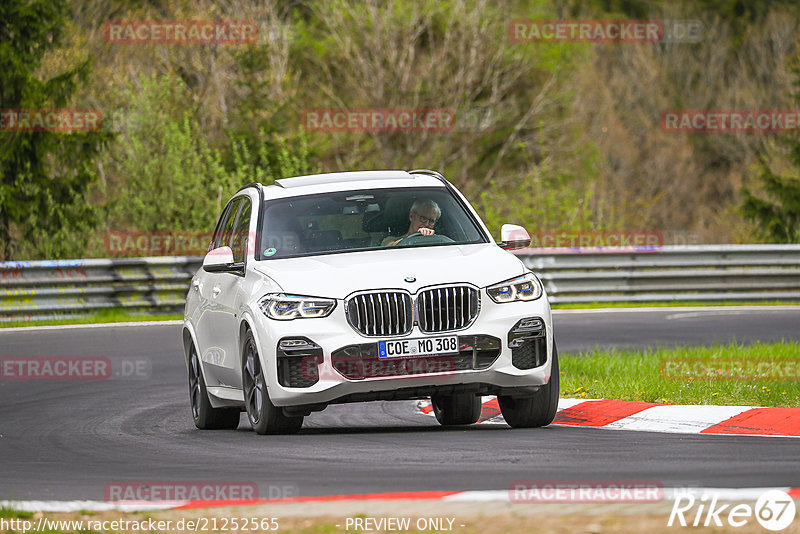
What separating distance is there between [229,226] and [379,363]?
123 inches

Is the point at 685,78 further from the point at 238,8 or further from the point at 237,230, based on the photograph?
the point at 237,230

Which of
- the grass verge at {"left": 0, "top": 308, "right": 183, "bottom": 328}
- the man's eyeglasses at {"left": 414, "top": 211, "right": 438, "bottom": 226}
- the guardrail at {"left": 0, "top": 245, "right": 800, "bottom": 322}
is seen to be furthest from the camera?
the guardrail at {"left": 0, "top": 245, "right": 800, "bottom": 322}

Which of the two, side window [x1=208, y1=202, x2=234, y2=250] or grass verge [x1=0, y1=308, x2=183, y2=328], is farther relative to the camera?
grass verge [x1=0, y1=308, x2=183, y2=328]

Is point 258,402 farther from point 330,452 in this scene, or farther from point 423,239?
point 423,239

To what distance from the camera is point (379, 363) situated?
916 centimetres

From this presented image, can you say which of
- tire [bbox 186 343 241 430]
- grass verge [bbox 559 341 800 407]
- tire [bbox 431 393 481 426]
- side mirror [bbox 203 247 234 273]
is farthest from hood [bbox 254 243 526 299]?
grass verge [bbox 559 341 800 407]

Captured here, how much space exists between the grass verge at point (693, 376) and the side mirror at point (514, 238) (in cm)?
182

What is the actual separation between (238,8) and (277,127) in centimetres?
1166

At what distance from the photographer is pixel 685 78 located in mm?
68125

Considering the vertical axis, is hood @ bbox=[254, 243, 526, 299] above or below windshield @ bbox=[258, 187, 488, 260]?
below

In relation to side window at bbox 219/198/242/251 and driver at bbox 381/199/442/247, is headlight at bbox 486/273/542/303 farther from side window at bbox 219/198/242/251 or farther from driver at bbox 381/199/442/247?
side window at bbox 219/198/242/251

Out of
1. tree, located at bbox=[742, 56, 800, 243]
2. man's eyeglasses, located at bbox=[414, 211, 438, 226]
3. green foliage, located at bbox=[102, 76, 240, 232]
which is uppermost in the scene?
man's eyeglasses, located at bbox=[414, 211, 438, 226]

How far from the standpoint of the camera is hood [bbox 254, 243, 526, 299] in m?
9.25

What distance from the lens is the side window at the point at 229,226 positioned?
11.5 meters
